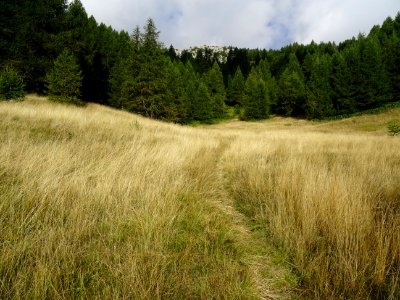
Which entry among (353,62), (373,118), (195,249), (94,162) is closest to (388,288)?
(195,249)

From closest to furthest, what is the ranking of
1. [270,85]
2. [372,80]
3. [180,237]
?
[180,237] → [372,80] → [270,85]

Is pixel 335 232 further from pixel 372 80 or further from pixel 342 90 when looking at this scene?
pixel 372 80

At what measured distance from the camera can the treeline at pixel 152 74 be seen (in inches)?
1024

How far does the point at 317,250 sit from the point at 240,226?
1113 mm

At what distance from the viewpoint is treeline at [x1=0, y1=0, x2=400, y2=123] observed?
26.0 meters

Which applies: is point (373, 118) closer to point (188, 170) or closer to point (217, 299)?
point (188, 170)

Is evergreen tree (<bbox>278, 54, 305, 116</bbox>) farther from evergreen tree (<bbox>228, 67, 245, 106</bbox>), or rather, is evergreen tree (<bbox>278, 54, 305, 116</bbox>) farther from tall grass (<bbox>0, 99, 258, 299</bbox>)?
tall grass (<bbox>0, 99, 258, 299</bbox>)

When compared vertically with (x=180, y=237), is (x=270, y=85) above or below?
above

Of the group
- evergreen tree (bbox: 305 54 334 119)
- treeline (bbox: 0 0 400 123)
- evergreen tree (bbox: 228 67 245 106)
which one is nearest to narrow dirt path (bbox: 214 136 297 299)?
treeline (bbox: 0 0 400 123)

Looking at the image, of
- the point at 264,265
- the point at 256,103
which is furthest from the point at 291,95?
the point at 264,265

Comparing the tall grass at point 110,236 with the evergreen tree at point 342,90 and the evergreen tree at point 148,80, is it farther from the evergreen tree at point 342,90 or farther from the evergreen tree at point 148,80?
the evergreen tree at point 342,90

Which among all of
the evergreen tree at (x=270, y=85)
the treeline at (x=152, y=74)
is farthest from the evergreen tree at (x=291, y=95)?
the evergreen tree at (x=270, y=85)

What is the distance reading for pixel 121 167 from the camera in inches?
188

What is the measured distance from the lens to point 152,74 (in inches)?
1173
